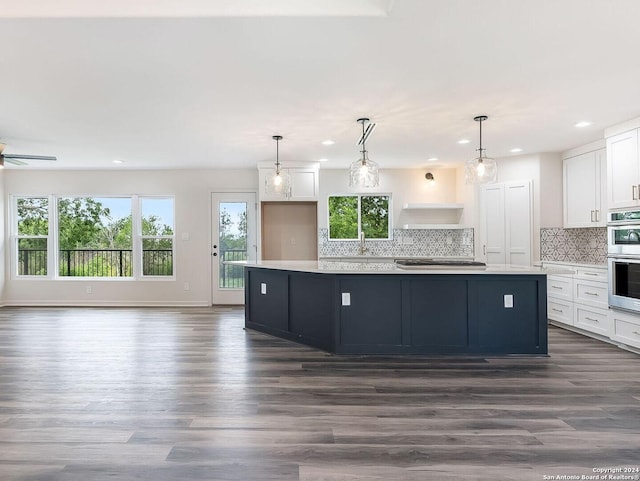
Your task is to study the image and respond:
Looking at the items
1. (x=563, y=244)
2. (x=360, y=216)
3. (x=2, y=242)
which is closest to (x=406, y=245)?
(x=360, y=216)

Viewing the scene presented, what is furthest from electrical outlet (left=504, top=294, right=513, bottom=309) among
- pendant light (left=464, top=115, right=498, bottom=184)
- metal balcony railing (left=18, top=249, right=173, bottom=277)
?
metal balcony railing (left=18, top=249, right=173, bottom=277)

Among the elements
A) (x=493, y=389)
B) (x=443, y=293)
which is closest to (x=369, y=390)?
(x=493, y=389)

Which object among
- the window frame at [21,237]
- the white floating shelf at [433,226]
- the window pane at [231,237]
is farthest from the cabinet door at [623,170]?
the window frame at [21,237]

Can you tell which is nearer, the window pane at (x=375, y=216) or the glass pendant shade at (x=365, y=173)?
the glass pendant shade at (x=365, y=173)

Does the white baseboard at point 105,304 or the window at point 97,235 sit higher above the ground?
the window at point 97,235

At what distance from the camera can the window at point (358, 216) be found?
22.3 ft

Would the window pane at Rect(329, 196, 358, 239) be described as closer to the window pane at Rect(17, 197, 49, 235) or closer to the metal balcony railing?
the metal balcony railing

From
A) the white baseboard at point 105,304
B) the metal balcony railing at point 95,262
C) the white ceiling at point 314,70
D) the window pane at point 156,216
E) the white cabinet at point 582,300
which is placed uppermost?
the white ceiling at point 314,70

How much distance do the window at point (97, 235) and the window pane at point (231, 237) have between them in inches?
36.5

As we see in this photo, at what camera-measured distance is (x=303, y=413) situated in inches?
99.2

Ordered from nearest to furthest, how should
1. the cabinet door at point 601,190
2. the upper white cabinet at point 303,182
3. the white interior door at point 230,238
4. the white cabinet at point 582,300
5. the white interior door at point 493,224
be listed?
1. the white cabinet at point 582,300
2. the cabinet door at point 601,190
3. the white interior door at point 493,224
4. the upper white cabinet at point 303,182
5. the white interior door at point 230,238

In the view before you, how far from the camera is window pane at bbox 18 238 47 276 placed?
6898 millimetres

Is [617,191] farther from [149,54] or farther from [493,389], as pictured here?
[149,54]

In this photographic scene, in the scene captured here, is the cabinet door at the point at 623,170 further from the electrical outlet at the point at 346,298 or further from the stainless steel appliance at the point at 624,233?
the electrical outlet at the point at 346,298
